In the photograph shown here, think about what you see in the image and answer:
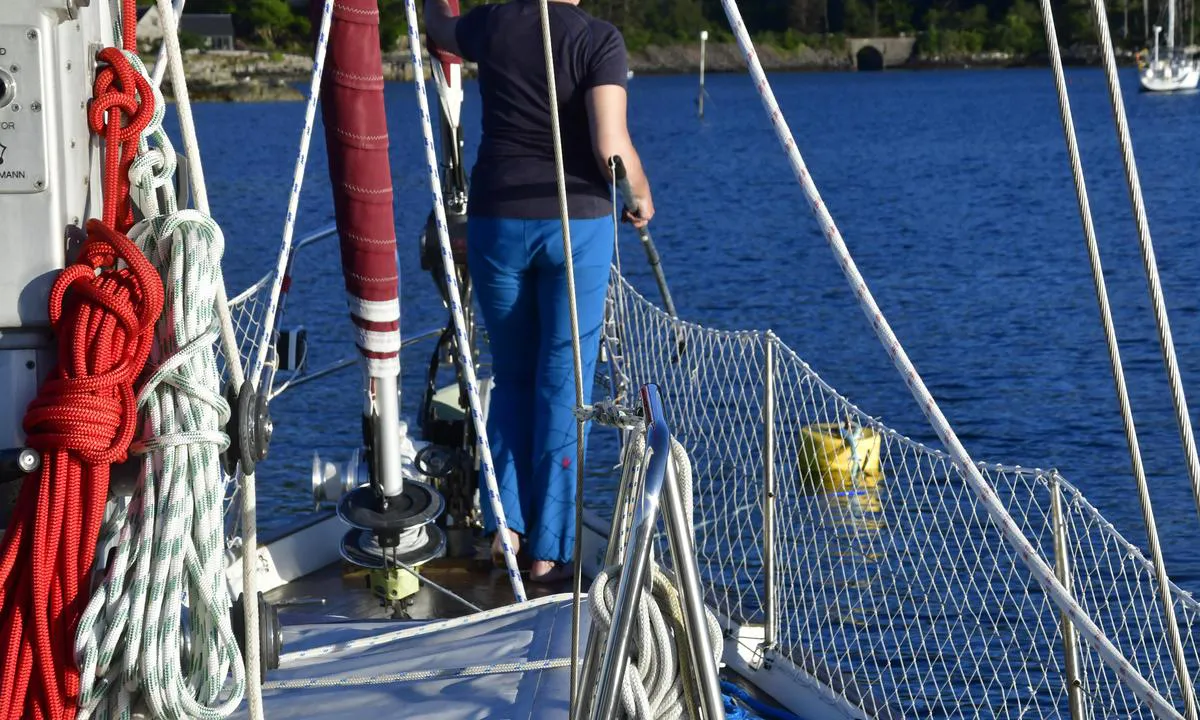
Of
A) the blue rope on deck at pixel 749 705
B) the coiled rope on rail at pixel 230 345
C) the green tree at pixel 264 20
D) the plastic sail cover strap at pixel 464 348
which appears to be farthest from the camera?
the green tree at pixel 264 20

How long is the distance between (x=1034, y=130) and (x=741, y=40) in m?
44.7

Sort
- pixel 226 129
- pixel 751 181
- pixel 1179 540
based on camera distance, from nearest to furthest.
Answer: pixel 1179 540 < pixel 751 181 < pixel 226 129

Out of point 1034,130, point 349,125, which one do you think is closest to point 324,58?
point 349,125

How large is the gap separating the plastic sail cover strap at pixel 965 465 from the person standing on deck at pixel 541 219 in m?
0.70

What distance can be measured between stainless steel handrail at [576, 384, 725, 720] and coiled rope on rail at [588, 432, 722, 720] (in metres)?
0.03

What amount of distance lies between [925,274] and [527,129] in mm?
16537

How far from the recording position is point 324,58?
402 centimetres

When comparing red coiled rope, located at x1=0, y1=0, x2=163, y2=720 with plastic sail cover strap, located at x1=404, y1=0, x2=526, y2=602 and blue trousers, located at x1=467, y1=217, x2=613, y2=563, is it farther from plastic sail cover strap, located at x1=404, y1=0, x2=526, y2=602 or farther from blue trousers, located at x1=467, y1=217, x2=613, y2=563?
blue trousers, located at x1=467, y1=217, x2=613, y2=563

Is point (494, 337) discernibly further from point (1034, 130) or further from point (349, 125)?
point (1034, 130)

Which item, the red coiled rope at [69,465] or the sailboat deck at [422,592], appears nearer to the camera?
the red coiled rope at [69,465]

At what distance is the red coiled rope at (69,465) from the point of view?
6.85 feet

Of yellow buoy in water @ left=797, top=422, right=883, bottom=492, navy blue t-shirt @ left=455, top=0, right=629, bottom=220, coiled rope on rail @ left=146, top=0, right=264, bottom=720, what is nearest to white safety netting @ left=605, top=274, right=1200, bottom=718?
yellow buoy in water @ left=797, top=422, right=883, bottom=492

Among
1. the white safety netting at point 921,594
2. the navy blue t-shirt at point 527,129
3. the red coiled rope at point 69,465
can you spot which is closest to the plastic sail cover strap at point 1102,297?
the navy blue t-shirt at point 527,129

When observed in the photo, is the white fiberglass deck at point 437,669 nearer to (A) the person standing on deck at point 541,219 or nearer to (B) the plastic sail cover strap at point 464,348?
(B) the plastic sail cover strap at point 464,348
